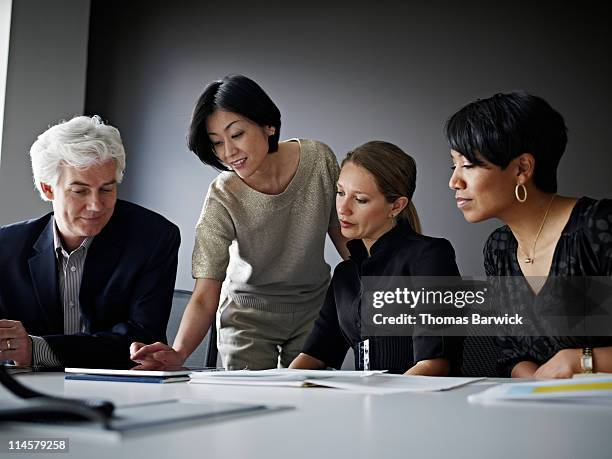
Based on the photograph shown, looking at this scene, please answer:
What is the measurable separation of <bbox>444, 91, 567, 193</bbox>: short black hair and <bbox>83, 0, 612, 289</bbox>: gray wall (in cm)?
162

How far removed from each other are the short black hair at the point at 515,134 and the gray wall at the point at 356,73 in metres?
1.62

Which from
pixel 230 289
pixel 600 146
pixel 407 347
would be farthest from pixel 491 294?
pixel 600 146

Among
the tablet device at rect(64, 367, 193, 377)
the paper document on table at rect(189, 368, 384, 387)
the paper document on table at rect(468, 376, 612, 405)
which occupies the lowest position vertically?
the paper document on table at rect(468, 376, 612, 405)

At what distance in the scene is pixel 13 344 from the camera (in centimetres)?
153

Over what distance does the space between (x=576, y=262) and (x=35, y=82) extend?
2689mm

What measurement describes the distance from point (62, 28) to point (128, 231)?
2.02 m

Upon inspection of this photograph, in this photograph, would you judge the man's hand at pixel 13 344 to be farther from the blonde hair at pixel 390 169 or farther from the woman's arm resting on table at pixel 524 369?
the woman's arm resting on table at pixel 524 369

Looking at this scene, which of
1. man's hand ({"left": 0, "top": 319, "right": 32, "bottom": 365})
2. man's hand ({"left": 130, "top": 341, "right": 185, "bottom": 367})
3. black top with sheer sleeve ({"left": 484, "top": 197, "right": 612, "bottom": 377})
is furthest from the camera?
black top with sheer sleeve ({"left": 484, "top": 197, "right": 612, "bottom": 377})

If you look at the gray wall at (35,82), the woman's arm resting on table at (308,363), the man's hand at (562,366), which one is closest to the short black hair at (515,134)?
the man's hand at (562,366)

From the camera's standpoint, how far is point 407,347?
183 centimetres

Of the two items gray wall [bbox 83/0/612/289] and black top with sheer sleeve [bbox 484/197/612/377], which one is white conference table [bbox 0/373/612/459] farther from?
gray wall [bbox 83/0/612/289]

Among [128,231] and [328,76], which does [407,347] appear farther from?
[328,76]

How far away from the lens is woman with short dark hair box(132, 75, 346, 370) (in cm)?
225

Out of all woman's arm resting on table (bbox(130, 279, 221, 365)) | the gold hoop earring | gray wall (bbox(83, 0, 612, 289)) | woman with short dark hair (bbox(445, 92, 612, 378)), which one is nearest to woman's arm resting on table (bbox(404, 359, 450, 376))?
woman with short dark hair (bbox(445, 92, 612, 378))
